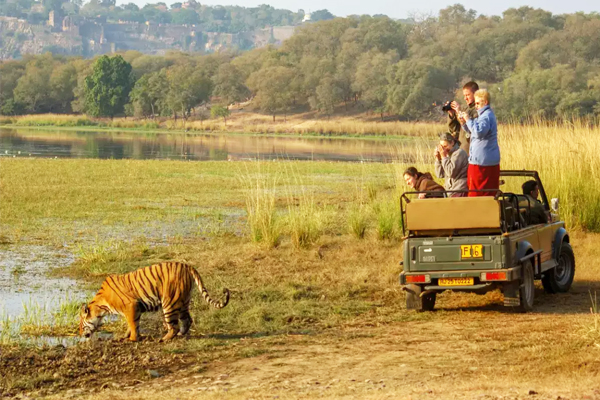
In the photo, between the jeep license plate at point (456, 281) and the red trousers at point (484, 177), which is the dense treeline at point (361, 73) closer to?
the red trousers at point (484, 177)

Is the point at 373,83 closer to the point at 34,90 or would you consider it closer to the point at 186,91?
the point at 186,91

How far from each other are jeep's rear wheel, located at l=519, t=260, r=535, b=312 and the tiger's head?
4.10 metres

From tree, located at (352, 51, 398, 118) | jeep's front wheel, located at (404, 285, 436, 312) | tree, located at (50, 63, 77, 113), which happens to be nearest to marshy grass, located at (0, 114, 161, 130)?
tree, located at (50, 63, 77, 113)

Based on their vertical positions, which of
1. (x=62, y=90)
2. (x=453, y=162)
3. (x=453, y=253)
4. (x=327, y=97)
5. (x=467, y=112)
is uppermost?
(x=62, y=90)

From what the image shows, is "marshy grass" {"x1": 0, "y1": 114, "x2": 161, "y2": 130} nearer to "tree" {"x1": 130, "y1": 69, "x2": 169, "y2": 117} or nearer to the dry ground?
"tree" {"x1": 130, "y1": 69, "x2": 169, "y2": 117}

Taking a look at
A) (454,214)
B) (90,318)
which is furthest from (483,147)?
(90,318)

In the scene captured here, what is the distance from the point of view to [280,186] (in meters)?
24.4

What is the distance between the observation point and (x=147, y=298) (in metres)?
8.57

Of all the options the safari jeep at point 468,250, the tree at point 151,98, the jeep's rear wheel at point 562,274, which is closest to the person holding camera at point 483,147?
the safari jeep at point 468,250

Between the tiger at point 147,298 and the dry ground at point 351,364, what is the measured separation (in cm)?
24

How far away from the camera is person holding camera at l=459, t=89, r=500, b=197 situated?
397 inches

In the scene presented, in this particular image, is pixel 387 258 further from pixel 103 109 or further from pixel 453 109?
pixel 103 109

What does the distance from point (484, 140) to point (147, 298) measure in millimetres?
4080

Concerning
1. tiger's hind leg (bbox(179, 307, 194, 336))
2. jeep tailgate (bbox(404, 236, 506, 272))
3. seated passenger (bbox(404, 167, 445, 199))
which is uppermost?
seated passenger (bbox(404, 167, 445, 199))
